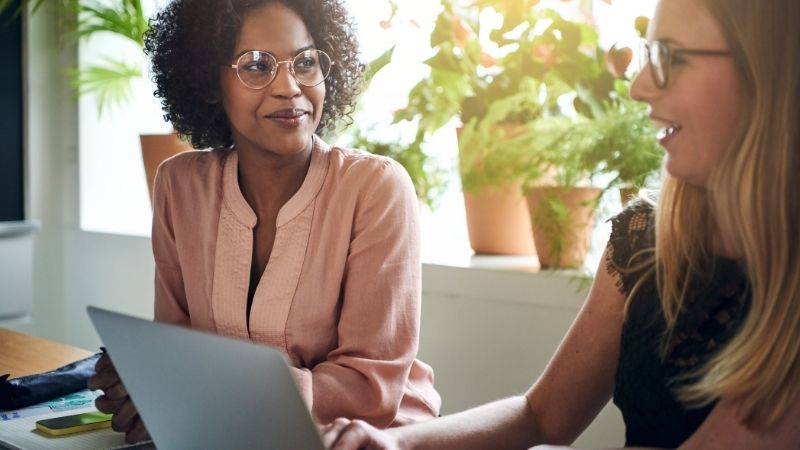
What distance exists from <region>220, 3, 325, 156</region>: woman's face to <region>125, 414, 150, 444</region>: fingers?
0.58 metres

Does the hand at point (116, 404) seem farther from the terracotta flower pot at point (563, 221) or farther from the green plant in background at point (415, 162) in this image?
the green plant in background at point (415, 162)

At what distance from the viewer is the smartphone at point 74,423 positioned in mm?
1425

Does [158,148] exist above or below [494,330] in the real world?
above

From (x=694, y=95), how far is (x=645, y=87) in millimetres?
71

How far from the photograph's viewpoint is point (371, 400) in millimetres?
1606

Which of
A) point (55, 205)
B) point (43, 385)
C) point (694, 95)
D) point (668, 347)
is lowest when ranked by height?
point (55, 205)

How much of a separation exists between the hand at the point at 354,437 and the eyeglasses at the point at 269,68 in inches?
30.8

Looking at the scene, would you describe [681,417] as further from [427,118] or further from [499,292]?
[427,118]

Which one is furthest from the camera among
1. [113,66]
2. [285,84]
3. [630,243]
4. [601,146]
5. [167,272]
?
[113,66]

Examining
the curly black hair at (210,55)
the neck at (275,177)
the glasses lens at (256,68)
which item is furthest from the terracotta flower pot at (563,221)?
the glasses lens at (256,68)

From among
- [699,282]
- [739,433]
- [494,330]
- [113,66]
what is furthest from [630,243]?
[113,66]

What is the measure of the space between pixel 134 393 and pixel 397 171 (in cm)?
80

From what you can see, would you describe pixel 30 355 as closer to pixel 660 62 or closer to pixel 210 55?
pixel 210 55

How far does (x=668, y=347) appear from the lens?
50.2 inches
